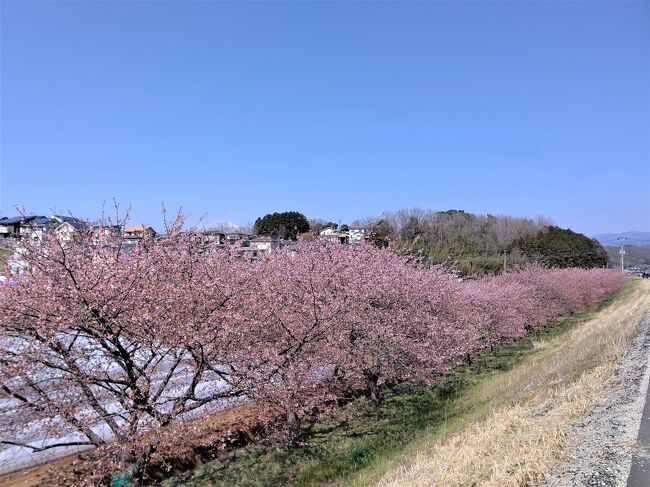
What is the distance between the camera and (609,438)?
5.73 meters

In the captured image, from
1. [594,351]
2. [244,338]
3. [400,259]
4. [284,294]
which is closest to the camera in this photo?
[244,338]

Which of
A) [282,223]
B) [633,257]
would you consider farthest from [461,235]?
[633,257]

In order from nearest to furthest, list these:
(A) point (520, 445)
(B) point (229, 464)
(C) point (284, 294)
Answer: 1. (A) point (520, 445)
2. (B) point (229, 464)
3. (C) point (284, 294)

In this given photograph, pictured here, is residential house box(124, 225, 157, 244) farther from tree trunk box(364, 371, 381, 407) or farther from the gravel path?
tree trunk box(364, 371, 381, 407)

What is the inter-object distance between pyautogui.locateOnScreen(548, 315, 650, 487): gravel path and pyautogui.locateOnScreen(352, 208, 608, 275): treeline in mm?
41307

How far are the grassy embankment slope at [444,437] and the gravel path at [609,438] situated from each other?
27 centimetres

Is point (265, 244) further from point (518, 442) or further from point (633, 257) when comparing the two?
point (633, 257)

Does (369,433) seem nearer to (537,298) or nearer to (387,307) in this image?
(387,307)

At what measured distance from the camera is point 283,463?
11273 millimetres

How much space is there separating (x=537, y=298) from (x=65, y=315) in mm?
33654

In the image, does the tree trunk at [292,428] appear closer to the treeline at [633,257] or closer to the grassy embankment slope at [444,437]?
the grassy embankment slope at [444,437]

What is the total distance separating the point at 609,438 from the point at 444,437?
16.0 ft

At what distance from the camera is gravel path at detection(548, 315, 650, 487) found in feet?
15.8

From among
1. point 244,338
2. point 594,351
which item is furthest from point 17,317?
point 594,351
